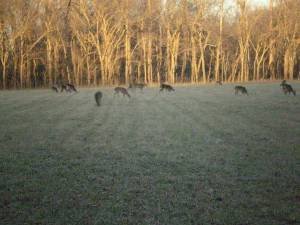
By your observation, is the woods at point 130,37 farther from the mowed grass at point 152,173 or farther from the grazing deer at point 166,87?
the mowed grass at point 152,173

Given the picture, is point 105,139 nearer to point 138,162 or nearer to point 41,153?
point 41,153

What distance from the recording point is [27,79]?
145 ft

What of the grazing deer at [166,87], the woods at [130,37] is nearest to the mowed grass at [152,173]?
the grazing deer at [166,87]

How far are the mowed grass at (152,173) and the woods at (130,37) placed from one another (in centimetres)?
3167

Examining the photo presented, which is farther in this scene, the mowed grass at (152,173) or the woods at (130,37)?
the woods at (130,37)

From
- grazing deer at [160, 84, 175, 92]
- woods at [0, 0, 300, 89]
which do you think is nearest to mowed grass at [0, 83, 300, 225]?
grazing deer at [160, 84, 175, 92]

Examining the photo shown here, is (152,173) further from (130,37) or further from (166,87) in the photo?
(130,37)

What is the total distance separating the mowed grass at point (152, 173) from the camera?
17.5 feet

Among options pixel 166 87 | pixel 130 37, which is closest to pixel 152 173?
pixel 166 87

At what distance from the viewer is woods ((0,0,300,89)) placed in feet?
141

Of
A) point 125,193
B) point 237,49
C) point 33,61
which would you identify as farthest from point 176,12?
point 125,193

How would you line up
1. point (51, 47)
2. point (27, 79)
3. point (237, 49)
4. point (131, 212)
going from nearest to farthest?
point (131, 212)
point (27, 79)
point (51, 47)
point (237, 49)

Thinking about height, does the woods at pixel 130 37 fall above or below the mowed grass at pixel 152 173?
above

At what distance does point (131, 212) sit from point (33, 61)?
47179 mm
